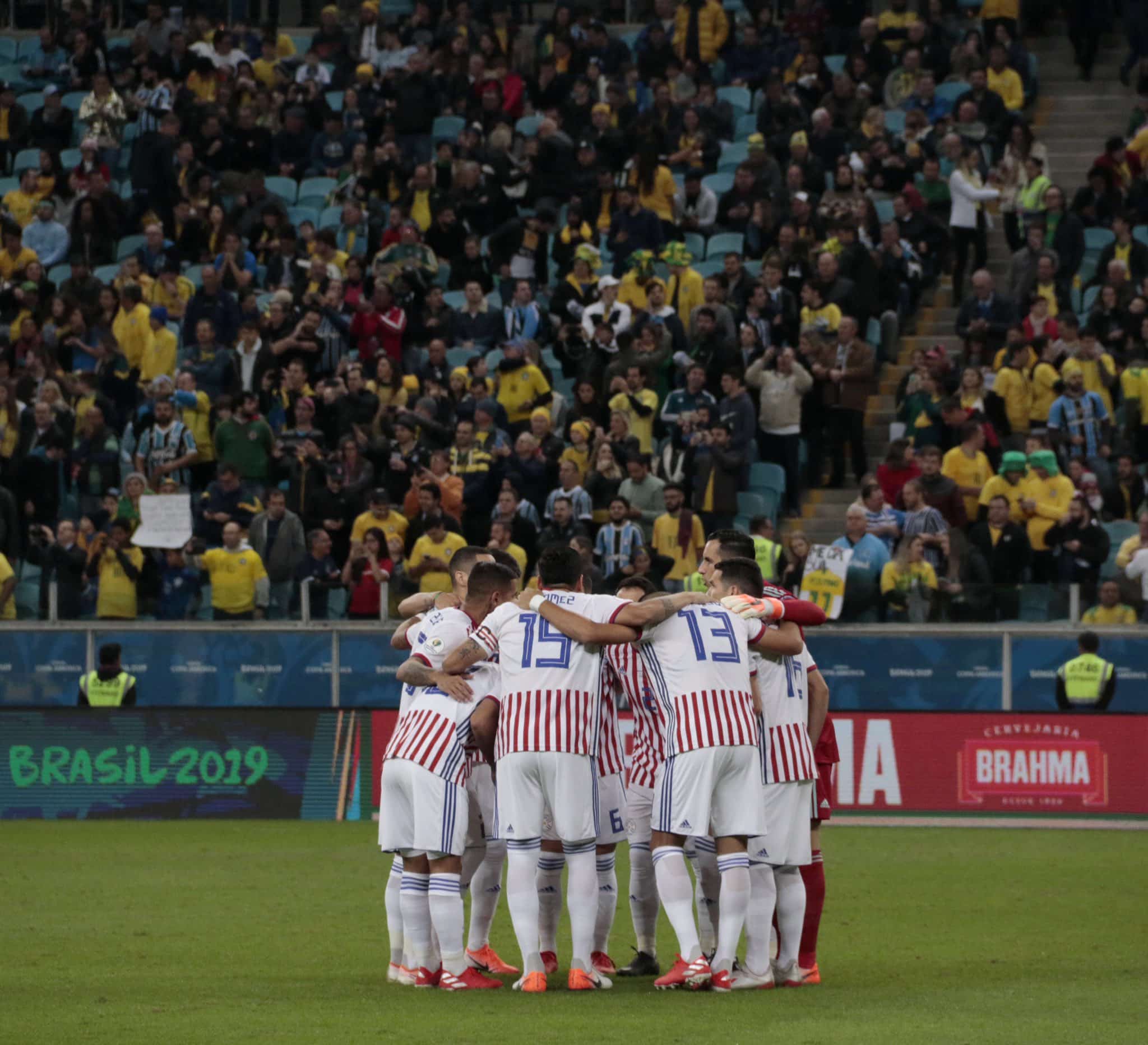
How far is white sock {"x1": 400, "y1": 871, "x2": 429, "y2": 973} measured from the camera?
954 cm

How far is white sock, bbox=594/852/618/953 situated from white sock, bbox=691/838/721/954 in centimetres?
46

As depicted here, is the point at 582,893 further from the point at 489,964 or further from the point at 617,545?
the point at 617,545

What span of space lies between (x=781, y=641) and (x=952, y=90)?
19.0m

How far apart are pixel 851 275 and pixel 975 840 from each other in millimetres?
8419

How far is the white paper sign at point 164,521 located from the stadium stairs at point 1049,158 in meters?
6.76

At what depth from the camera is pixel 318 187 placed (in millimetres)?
28234

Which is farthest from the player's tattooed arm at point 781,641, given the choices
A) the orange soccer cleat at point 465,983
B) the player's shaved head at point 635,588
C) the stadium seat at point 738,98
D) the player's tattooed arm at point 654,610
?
the stadium seat at point 738,98

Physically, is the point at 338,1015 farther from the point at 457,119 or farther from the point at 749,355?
the point at 457,119

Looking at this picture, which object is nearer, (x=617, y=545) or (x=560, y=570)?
(x=560, y=570)

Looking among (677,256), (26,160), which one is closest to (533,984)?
(677,256)

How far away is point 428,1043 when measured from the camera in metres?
7.66

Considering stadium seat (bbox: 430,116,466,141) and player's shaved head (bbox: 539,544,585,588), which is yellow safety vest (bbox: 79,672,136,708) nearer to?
player's shaved head (bbox: 539,544,585,588)

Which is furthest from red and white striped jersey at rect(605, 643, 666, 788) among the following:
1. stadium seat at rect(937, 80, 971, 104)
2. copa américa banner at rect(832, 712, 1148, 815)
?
stadium seat at rect(937, 80, 971, 104)

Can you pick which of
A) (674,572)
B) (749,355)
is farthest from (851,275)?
(674,572)
